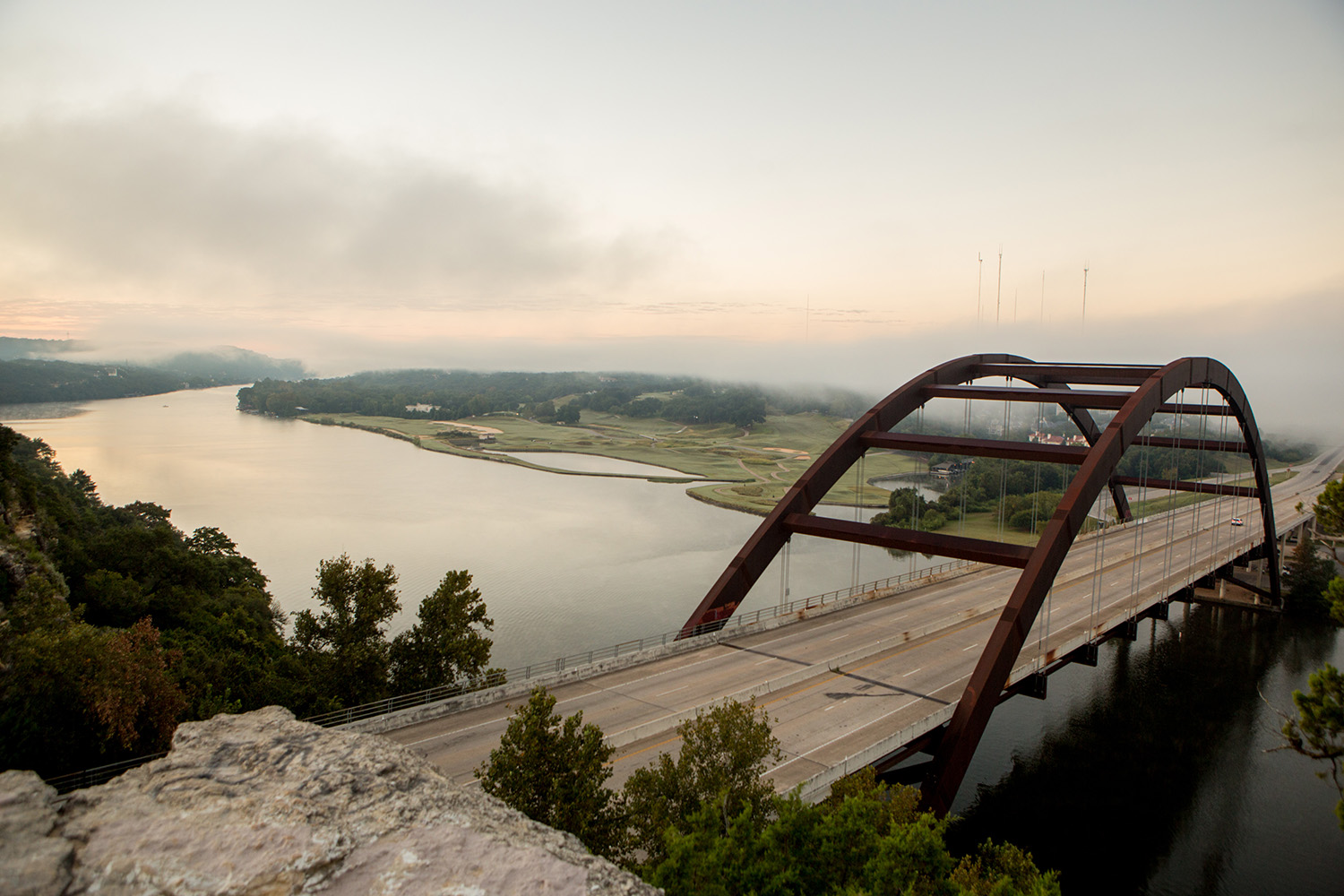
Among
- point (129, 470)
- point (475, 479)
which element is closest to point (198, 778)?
point (475, 479)

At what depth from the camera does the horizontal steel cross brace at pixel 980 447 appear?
2159cm

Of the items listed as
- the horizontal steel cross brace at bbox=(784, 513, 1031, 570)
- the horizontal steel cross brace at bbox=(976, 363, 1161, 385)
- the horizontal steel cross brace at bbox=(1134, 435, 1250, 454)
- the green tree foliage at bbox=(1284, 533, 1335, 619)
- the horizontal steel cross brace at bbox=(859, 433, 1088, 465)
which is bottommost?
the green tree foliage at bbox=(1284, 533, 1335, 619)

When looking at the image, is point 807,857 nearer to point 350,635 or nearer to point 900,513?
point 350,635

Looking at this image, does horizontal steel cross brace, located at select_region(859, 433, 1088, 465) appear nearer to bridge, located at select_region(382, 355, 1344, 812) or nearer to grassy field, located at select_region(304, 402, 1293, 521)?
bridge, located at select_region(382, 355, 1344, 812)

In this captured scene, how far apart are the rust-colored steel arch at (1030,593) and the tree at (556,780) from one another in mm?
9457

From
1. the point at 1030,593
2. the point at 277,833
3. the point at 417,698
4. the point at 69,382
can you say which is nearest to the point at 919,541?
the point at 1030,593

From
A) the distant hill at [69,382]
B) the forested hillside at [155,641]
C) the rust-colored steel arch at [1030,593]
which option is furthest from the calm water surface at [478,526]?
the rust-colored steel arch at [1030,593]

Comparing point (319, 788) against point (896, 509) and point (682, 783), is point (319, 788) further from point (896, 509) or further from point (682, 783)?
point (896, 509)

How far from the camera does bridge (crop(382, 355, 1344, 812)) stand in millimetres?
16766

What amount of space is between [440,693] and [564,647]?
13.6m

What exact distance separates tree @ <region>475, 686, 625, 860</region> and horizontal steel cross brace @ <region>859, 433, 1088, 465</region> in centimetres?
1477

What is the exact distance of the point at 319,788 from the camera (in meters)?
5.90

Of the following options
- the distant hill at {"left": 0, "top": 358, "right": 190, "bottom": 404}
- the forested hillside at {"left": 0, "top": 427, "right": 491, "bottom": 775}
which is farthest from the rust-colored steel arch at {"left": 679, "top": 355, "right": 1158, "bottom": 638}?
the distant hill at {"left": 0, "top": 358, "right": 190, "bottom": 404}

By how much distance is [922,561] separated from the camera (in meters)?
61.5
